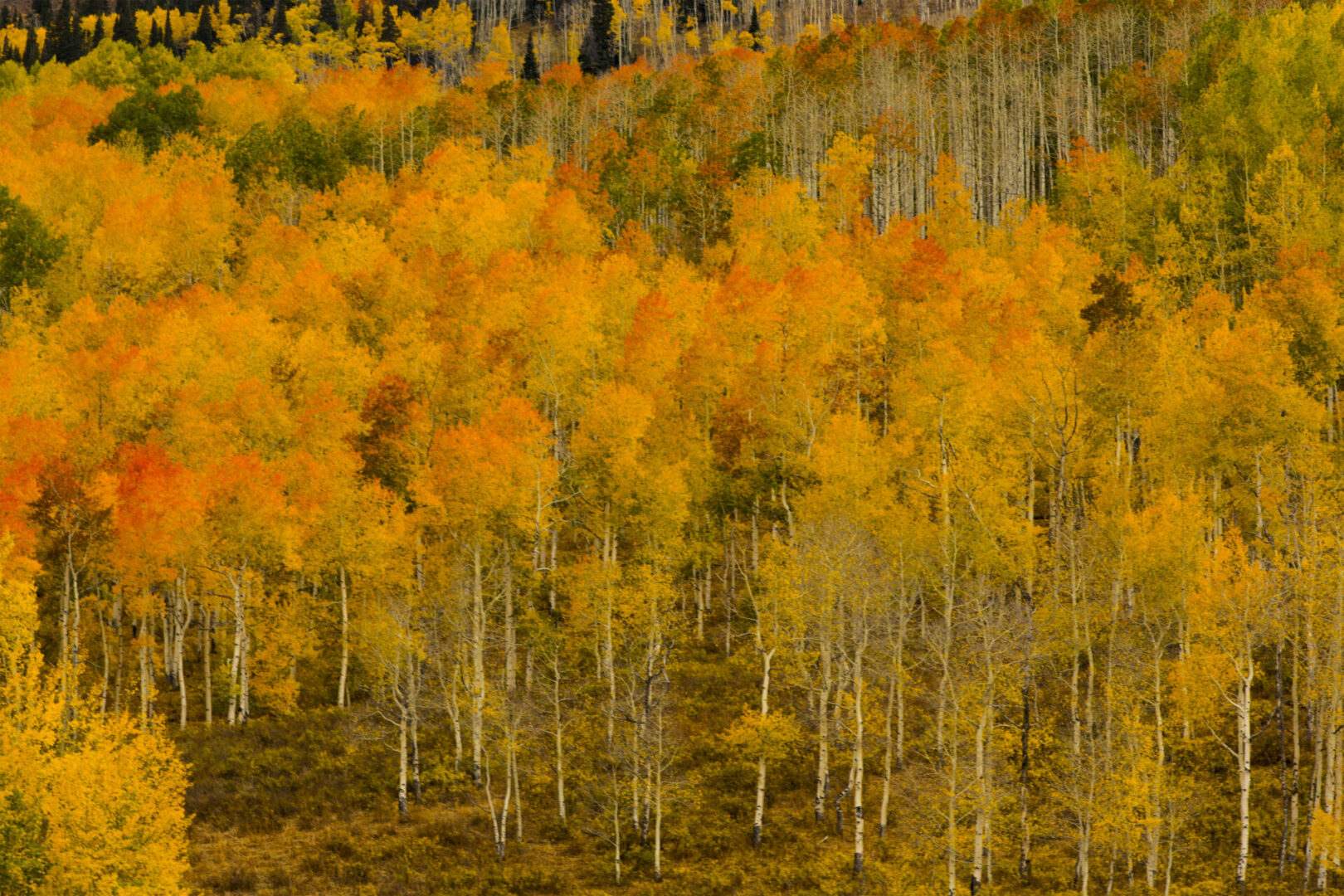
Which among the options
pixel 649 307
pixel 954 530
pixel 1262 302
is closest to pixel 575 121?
pixel 649 307

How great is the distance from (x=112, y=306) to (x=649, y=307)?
31539mm

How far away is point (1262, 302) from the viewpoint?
2378 inches

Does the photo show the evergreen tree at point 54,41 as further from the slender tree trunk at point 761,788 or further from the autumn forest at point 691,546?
the slender tree trunk at point 761,788

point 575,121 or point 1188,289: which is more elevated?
point 575,121

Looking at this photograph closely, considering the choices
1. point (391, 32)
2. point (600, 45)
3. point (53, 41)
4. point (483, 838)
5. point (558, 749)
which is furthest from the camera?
point (391, 32)

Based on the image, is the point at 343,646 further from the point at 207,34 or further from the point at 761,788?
the point at 207,34

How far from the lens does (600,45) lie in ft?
571

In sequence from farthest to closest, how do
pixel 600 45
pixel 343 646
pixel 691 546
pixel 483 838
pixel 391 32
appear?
pixel 391 32
pixel 600 45
pixel 343 646
pixel 691 546
pixel 483 838

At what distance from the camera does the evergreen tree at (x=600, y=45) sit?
169 m

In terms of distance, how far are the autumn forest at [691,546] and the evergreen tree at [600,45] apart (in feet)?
283

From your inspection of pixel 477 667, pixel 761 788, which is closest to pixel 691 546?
pixel 477 667

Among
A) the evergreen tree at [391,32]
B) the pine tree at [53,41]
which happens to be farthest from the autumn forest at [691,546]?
the evergreen tree at [391,32]

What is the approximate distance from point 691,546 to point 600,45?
136 metres

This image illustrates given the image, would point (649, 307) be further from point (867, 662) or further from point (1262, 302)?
point (1262, 302)
